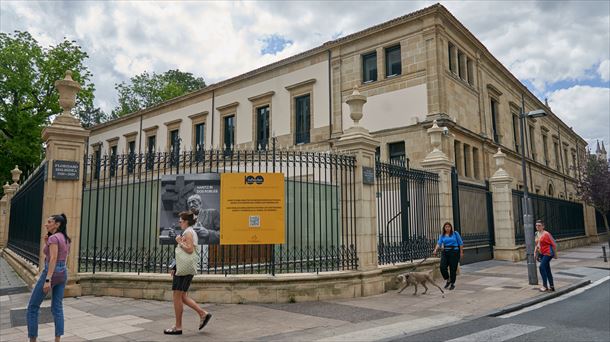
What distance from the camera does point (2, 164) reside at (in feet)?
95.2

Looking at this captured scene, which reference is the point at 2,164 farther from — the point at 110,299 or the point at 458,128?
the point at 458,128

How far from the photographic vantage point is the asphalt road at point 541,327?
6047 millimetres

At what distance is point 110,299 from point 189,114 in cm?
2546

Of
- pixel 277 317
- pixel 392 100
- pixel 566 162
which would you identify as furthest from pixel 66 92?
pixel 566 162

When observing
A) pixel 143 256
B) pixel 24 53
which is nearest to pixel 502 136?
pixel 143 256

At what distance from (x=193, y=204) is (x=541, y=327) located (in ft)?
22.4

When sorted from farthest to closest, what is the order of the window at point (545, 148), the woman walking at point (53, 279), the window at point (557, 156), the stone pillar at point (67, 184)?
the window at point (557, 156) → the window at point (545, 148) → the stone pillar at point (67, 184) → the woman walking at point (53, 279)

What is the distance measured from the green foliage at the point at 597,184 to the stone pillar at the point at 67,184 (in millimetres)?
27592

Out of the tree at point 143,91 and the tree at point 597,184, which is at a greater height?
the tree at point 143,91

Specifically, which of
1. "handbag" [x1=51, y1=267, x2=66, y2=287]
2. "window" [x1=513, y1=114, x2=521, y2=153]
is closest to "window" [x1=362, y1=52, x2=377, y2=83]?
"window" [x1=513, y1=114, x2=521, y2=153]

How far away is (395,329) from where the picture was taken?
21.2ft

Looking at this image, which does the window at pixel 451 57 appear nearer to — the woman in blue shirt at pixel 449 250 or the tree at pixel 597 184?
the tree at pixel 597 184

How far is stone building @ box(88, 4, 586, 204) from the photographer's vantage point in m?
20.2

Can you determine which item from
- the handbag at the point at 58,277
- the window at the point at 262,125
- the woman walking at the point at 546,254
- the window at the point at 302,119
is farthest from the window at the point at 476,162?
the handbag at the point at 58,277
